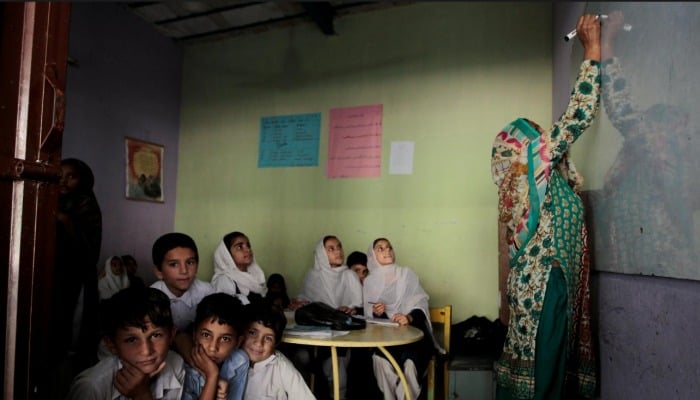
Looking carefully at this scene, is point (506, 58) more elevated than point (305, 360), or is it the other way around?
point (506, 58)

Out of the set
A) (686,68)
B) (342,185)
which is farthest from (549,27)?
(686,68)

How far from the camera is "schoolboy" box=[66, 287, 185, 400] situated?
164cm

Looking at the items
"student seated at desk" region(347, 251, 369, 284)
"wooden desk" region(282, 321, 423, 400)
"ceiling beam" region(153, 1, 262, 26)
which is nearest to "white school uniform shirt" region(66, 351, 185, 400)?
"wooden desk" region(282, 321, 423, 400)

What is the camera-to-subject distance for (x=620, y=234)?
1.96 m

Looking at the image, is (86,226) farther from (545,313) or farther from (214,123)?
(545,313)

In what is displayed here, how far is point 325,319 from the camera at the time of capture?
2.52 metres

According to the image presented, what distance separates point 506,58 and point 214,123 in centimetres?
274

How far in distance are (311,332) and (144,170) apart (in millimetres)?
2763

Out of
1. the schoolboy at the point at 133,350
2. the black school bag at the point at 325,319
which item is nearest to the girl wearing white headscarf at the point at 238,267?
the black school bag at the point at 325,319

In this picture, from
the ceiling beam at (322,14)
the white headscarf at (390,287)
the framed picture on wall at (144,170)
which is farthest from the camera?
the framed picture on wall at (144,170)

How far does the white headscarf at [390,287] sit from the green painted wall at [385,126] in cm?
57

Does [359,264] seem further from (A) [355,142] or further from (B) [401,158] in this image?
(A) [355,142]

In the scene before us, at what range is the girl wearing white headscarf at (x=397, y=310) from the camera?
2674 mm

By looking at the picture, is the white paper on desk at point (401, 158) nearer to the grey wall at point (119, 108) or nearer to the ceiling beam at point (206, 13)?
the ceiling beam at point (206, 13)
